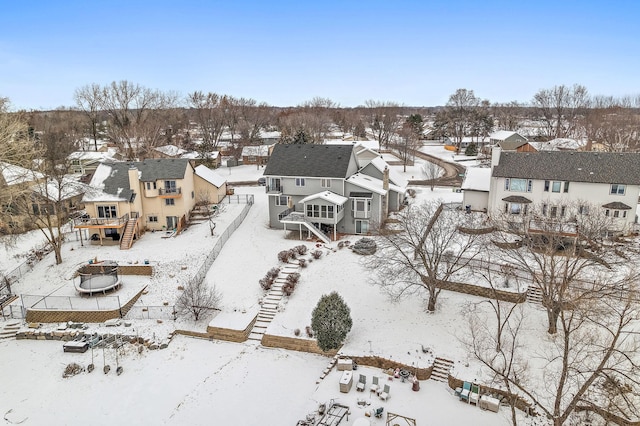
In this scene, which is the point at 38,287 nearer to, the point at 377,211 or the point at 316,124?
the point at 377,211

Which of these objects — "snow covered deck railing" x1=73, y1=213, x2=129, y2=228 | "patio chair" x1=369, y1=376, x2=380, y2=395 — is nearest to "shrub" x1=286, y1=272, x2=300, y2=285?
"patio chair" x1=369, y1=376, x2=380, y2=395

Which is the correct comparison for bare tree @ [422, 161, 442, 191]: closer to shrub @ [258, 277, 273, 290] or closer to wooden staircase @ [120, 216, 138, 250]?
shrub @ [258, 277, 273, 290]

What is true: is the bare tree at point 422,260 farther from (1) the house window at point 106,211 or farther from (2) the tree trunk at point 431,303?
(1) the house window at point 106,211

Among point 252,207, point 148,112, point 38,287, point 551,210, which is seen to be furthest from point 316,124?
point 38,287

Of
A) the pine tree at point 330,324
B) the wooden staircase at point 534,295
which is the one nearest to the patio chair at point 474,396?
the pine tree at point 330,324

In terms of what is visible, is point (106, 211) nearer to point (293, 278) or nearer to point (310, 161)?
point (310, 161)

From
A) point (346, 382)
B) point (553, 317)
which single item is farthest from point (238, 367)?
point (553, 317)
